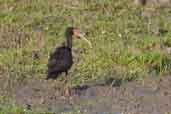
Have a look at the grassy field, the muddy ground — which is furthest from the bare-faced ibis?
the grassy field

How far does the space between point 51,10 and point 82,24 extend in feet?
4.37

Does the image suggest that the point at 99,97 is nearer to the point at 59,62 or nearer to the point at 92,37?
the point at 59,62

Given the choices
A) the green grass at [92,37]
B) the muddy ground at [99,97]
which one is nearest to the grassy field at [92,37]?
the green grass at [92,37]

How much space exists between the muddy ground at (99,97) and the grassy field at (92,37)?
0.89 feet

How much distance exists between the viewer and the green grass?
1194 centimetres

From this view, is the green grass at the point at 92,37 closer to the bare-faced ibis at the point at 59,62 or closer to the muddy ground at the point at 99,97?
the muddy ground at the point at 99,97

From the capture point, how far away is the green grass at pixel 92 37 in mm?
11938

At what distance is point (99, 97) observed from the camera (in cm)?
1083

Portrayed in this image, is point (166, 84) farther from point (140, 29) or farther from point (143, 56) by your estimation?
point (140, 29)

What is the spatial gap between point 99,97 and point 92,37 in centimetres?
307

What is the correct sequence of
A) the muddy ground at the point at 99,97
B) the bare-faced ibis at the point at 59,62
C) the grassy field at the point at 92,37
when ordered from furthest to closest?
the grassy field at the point at 92,37 → the bare-faced ibis at the point at 59,62 → the muddy ground at the point at 99,97

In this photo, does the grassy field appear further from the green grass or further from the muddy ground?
the muddy ground

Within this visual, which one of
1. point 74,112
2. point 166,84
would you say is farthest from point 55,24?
point 74,112

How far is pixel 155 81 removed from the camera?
38.0 ft
